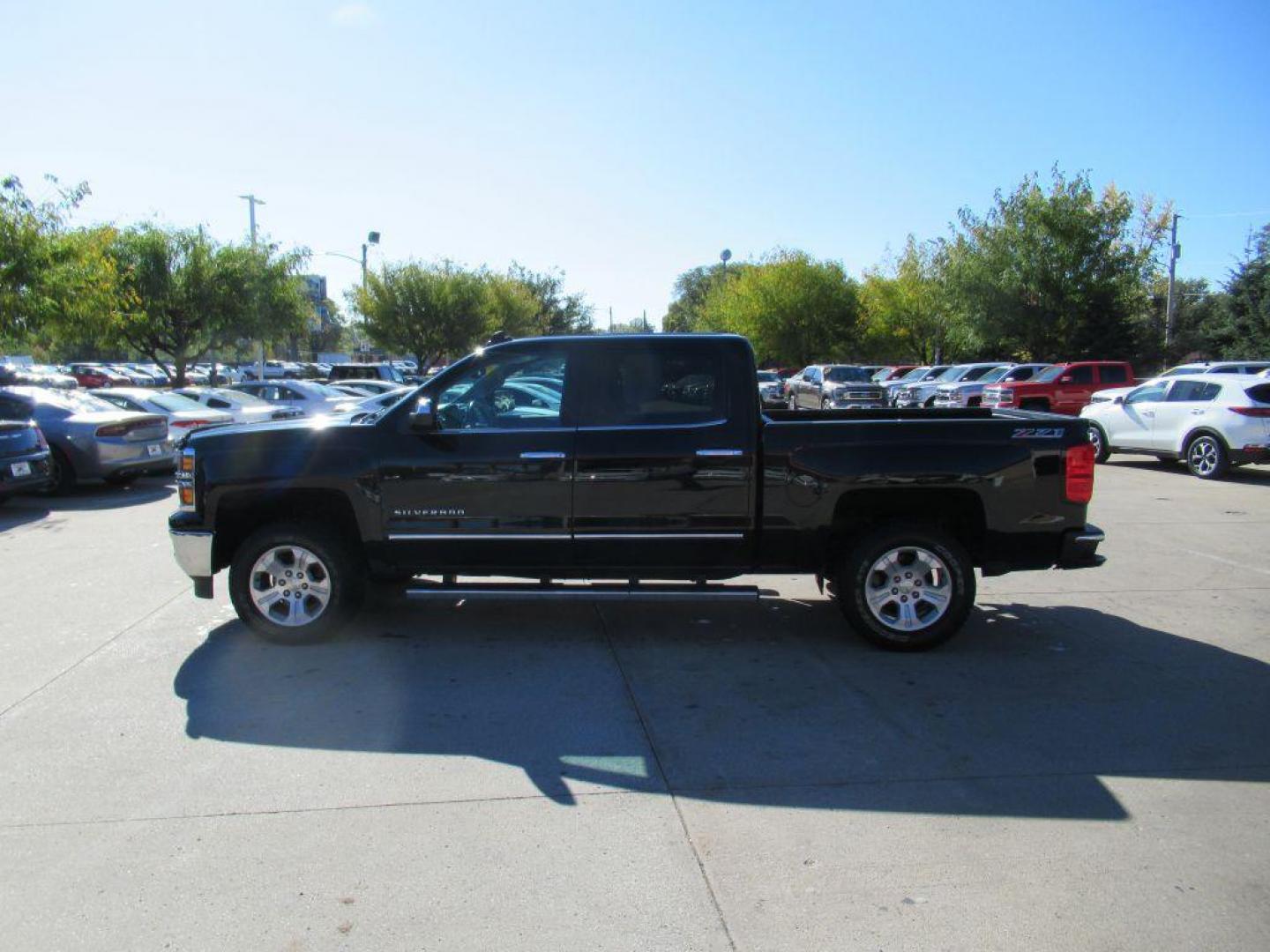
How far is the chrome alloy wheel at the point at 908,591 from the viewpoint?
5758mm

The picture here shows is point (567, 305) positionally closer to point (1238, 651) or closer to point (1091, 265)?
point (1091, 265)

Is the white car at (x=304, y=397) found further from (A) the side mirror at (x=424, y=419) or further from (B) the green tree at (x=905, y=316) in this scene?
(B) the green tree at (x=905, y=316)

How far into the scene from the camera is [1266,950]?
9.61 ft

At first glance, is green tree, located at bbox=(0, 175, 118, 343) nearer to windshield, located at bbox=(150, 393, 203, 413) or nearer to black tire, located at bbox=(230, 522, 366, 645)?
windshield, located at bbox=(150, 393, 203, 413)

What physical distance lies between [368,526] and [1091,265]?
32.9 metres

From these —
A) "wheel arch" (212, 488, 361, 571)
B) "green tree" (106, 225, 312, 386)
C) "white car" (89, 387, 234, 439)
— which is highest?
"green tree" (106, 225, 312, 386)

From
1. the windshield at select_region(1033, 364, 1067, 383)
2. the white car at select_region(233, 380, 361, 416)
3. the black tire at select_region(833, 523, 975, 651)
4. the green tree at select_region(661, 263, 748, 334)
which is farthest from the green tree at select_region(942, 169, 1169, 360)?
the green tree at select_region(661, 263, 748, 334)

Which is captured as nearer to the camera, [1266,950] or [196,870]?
[1266,950]

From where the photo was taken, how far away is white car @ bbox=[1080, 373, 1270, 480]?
14.4m

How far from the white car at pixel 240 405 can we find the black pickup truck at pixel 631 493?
11.0 m

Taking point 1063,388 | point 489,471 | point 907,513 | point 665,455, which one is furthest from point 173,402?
point 1063,388

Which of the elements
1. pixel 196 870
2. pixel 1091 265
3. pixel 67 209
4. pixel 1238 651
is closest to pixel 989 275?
pixel 1091 265

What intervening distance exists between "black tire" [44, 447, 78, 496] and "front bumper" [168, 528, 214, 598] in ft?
28.0

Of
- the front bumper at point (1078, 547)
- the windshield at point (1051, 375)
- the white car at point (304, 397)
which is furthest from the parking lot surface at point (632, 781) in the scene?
the windshield at point (1051, 375)
